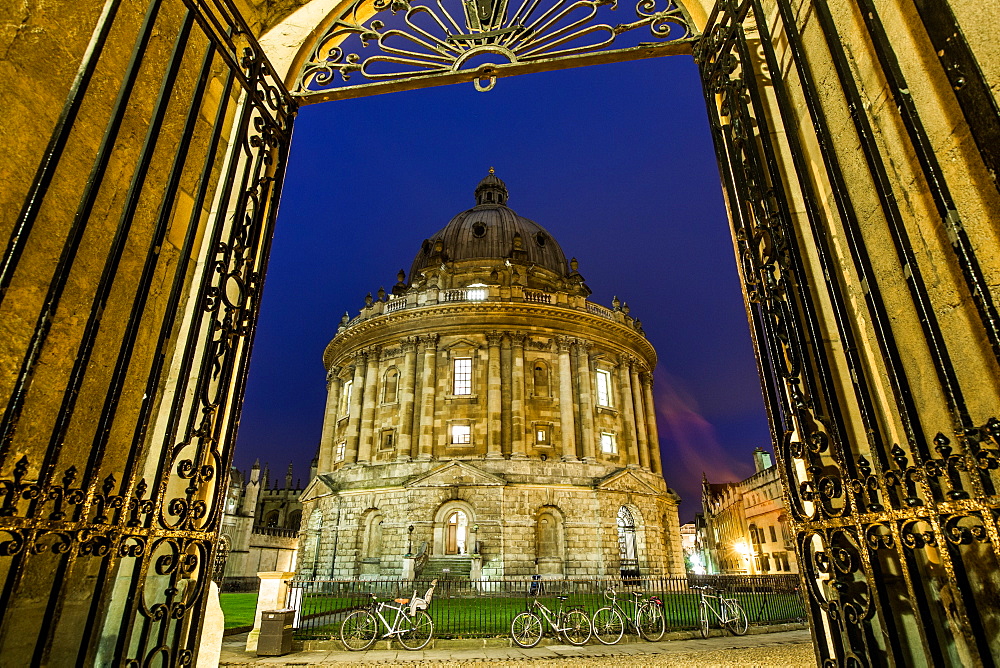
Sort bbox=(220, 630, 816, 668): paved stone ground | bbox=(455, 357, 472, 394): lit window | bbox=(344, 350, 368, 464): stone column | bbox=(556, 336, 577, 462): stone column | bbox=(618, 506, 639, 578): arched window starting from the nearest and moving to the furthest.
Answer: bbox=(220, 630, 816, 668): paved stone ground
bbox=(618, 506, 639, 578): arched window
bbox=(556, 336, 577, 462): stone column
bbox=(455, 357, 472, 394): lit window
bbox=(344, 350, 368, 464): stone column

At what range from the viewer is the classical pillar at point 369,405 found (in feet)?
98.0

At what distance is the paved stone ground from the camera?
9000 mm

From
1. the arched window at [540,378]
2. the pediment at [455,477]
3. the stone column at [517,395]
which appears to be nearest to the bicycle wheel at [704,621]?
the pediment at [455,477]

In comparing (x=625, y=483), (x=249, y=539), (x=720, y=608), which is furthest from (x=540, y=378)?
(x=249, y=539)

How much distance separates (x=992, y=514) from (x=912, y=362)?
1.05m

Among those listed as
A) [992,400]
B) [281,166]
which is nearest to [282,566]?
[281,166]

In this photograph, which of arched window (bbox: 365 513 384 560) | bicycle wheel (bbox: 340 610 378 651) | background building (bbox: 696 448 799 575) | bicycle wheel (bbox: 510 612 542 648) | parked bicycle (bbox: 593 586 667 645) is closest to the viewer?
bicycle wheel (bbox: 340 610 378 651)

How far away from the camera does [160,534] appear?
3062 mm

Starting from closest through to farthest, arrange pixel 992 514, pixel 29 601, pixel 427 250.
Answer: pixel 992 514 → pixel 29 601 → pixel 427 250

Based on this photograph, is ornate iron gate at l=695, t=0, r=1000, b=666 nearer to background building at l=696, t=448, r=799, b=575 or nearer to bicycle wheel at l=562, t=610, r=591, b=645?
bicycle wheel at l=562, t=610, r=591, b=645

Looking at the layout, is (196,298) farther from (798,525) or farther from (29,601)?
(798,525)

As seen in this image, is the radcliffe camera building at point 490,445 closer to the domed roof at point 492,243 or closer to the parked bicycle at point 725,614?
the domed roof at point 492,243

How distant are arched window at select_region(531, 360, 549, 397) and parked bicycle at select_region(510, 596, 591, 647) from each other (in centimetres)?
1812

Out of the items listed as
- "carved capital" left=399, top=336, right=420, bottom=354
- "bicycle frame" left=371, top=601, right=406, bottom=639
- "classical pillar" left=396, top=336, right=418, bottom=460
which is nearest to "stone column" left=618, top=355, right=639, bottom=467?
"classical pillar" left=396, top=336, right=418, bottom=460
